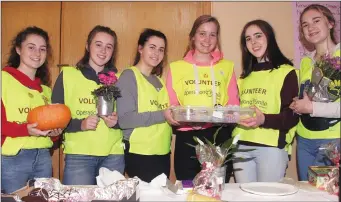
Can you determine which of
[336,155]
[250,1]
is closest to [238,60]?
[250,1]

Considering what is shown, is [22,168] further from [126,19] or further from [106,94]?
[126,19]

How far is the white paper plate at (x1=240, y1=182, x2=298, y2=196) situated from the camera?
1727mm

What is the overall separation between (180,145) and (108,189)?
1.03 metres

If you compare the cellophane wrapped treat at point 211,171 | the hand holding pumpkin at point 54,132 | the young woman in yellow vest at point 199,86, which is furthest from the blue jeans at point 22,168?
the cellophane wrapped treat at point 211,171

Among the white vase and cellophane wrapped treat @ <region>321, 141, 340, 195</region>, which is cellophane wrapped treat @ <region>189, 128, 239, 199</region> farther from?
the white vase

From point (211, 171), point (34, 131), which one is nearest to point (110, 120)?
point (34, 131)

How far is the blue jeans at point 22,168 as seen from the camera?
2.31m

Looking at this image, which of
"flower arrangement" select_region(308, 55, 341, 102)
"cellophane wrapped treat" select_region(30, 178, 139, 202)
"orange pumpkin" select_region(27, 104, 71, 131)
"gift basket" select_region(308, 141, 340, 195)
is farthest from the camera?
"orange pumpkin" select_region(27, 104, 71, 131)

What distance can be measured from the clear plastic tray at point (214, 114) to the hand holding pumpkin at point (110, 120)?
455 millimetres

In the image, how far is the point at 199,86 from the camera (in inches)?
103

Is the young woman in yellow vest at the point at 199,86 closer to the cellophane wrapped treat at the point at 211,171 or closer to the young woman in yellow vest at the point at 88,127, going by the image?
the young woman in yellow vest at the point at 88,127

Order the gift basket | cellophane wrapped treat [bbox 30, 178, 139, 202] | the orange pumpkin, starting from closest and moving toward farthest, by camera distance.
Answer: cellophane wrapped treat [bbox 30, 178, 139, 202] → the gift basket → the orange pumpkin

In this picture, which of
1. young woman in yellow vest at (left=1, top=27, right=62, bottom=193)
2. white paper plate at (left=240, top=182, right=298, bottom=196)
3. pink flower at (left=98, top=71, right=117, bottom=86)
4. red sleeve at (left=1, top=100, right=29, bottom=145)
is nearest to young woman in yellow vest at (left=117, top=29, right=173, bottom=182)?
pink flower at (left=98, top=71, right=117, bottom=86)

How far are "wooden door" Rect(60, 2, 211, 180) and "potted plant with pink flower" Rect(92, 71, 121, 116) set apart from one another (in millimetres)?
1181
